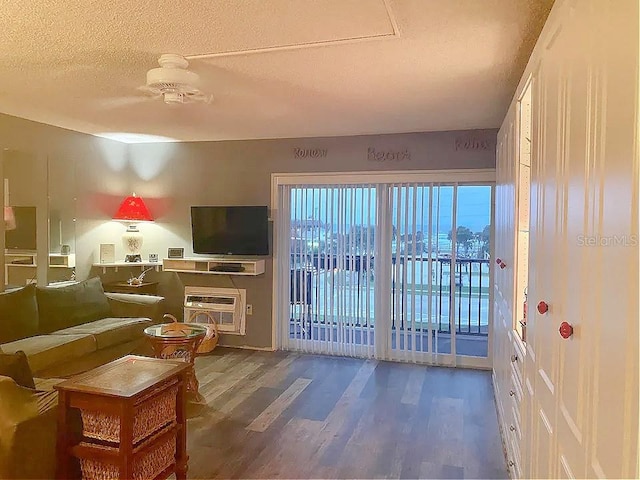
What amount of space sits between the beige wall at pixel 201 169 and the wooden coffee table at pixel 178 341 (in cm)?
155

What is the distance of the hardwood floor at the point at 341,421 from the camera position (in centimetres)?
286

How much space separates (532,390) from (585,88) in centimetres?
121

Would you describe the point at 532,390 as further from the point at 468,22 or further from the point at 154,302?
the point at 154,302

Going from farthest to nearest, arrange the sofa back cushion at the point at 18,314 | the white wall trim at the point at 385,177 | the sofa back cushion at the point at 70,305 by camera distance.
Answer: the white wall trim at the point at 385,177 < the sofa back cushion at the point at 70,305 < the sofa back cushion at the point at 18,314

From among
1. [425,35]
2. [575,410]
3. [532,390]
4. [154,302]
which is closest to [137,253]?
[154,302]

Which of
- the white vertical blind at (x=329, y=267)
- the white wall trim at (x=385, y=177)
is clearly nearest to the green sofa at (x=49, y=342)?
the white vertical blind at (x=329, y=267)

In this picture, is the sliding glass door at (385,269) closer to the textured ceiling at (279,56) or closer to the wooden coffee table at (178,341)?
the textured ceiling at (279,56)

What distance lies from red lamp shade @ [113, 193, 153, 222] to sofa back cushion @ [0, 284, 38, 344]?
5.01 ft

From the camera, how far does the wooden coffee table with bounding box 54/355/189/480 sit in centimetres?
223

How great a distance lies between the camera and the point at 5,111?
4.18 m

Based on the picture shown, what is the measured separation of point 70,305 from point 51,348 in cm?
85

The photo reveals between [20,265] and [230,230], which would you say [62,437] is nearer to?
[20,265]

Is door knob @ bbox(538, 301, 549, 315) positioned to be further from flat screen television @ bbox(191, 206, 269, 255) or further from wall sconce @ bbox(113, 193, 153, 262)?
wall sconce @ bbox(113, 193, 153, 262)

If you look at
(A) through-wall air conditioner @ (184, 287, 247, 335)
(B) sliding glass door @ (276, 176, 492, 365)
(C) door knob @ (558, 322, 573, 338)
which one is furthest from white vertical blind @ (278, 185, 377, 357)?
(C) door knob @ (558, 322, 573, 338)
